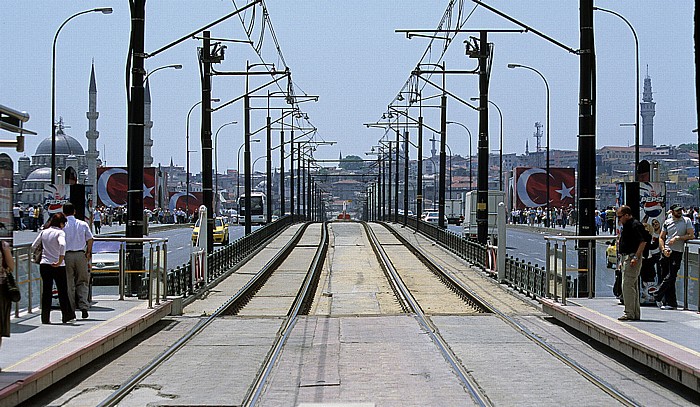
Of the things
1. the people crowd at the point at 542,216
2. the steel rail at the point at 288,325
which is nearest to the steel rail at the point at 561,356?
the steel rail at the point at 288,325

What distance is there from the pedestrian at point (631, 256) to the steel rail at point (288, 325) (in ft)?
18.0

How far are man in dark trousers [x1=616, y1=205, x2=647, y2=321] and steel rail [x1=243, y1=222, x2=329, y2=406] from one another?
5482 mm

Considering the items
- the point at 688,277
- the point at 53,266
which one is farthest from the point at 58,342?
the point at 688,277

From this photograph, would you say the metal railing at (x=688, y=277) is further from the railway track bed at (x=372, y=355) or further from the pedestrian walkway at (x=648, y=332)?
the railway track bed at (x=372, y=355)

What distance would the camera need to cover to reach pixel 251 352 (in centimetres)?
1577

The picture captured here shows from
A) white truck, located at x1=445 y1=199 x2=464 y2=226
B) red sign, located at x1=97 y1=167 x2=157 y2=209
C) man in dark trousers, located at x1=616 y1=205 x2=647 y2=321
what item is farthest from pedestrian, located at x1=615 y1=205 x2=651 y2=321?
white truck, located at x1=445 y1=199 x2=464 y2=226

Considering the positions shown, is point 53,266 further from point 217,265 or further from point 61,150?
point 61,150

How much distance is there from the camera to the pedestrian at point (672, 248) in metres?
17.3

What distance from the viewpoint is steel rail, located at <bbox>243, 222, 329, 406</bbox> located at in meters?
12.2

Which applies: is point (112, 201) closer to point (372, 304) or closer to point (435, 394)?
point (372, 304)

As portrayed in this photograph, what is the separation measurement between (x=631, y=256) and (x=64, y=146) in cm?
16324

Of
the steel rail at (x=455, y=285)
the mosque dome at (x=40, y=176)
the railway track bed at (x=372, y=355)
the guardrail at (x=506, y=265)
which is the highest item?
the mosque dome at (x=40, y=176)

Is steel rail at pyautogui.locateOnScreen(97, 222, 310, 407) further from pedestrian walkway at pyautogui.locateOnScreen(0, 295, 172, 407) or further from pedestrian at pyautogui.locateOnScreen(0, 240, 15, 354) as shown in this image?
pedestrian at pyautogui.locateOnScreen(0, 240, 15, 354)

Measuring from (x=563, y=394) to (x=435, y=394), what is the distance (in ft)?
4.87
